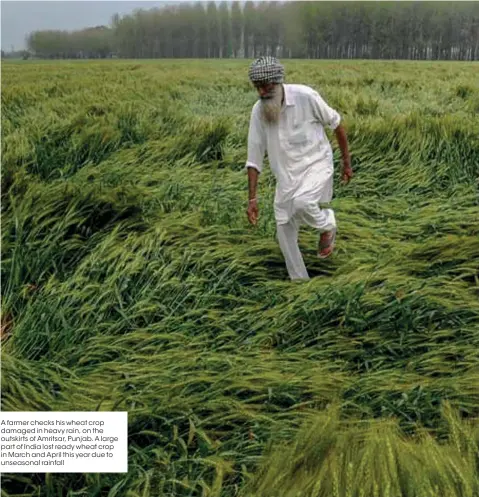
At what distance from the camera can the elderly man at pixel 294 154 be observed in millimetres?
2648

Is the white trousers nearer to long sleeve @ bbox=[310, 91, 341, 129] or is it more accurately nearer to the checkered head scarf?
long sleeve @ bbox=[310, 91, 341, 129]

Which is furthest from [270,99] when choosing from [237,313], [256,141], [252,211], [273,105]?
[237,313]

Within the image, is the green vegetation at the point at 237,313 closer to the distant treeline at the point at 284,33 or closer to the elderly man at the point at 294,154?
the elderly man at the point at 294,154

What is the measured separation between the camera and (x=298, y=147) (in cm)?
271

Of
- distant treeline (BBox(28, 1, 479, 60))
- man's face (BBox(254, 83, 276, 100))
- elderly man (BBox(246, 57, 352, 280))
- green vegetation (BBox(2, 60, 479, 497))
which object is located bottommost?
green vegetation (BBox(2, 60, 479, 497))

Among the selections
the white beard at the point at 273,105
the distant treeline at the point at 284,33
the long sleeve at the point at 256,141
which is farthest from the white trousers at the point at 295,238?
the distant treeline at the point at 284,33

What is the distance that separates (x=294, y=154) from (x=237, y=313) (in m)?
0.65

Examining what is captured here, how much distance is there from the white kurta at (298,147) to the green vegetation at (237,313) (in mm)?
294

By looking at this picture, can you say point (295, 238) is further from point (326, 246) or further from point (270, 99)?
point (270, 99)

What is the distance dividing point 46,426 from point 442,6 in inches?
101

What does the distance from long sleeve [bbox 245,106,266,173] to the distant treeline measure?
55 centimetres

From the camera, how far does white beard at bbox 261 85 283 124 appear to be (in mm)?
2555

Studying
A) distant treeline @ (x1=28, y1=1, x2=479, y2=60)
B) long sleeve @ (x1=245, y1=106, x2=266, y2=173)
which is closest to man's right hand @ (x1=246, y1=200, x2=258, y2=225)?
long sleeve @ (x1=245, y1=106, x2=266, y2=173)

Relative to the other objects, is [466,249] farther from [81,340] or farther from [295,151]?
[81,340]
